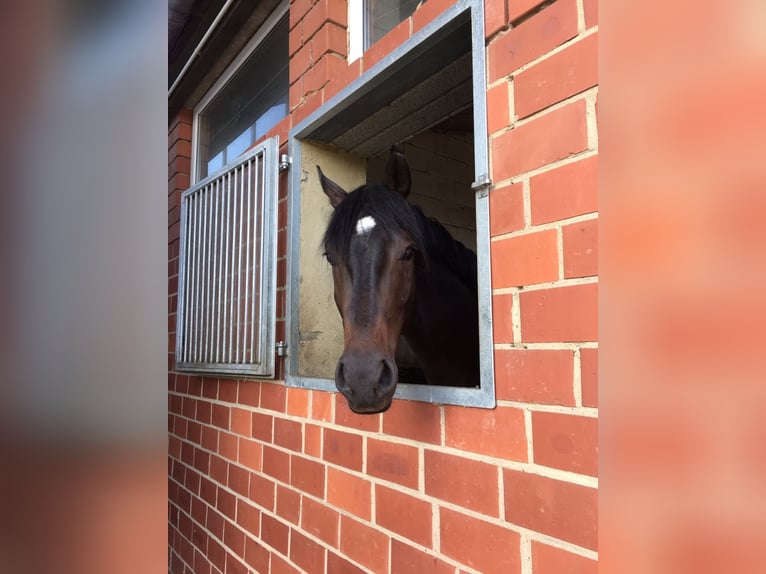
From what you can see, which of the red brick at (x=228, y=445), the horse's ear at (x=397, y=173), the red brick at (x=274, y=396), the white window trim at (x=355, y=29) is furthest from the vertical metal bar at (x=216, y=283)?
the horse's ear at (x=397, y=173)

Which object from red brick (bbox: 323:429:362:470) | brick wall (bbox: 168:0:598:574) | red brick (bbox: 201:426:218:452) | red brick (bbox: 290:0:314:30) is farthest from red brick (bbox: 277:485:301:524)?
red brick (bbox: 290:0:314:30)

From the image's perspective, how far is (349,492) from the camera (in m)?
1.67

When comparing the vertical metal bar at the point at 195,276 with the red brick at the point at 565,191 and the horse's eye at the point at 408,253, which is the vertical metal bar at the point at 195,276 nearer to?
the horse's eye at the point at 408,253

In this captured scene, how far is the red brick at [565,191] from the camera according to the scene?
1.01 meters

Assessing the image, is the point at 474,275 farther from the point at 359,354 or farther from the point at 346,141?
the point at 359,354

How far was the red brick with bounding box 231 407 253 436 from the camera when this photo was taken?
2.36m

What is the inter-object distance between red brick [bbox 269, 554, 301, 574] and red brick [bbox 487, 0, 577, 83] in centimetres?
187

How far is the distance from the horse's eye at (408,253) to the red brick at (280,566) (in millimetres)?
1284

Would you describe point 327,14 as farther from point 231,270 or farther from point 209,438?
point 209,438

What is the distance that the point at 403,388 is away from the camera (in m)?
1.49

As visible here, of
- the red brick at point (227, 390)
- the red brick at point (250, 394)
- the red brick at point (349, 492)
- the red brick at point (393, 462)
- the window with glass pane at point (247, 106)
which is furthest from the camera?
the window with glass pane at point (247, 106)

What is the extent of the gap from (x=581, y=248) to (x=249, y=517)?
1993 mm

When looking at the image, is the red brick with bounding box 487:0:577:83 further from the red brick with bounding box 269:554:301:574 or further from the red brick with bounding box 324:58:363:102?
the red brick with bounding box 269:554:301:574
